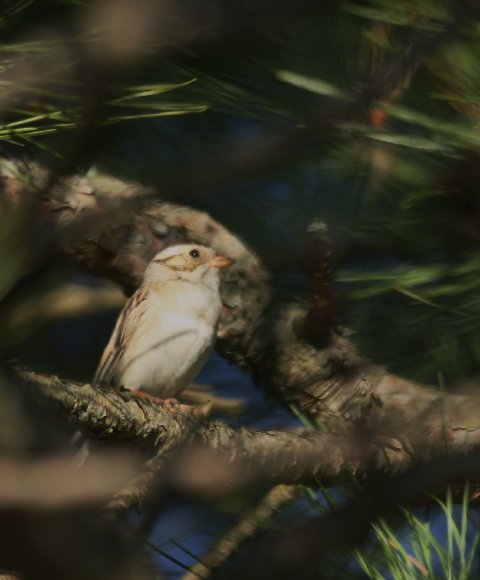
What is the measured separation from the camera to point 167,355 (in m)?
4.00

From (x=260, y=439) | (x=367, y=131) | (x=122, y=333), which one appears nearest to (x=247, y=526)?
(x=260, y=439)

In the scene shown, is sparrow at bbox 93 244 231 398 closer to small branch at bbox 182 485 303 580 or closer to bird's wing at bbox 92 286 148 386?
bird's wing at bbox 92 286 148 386

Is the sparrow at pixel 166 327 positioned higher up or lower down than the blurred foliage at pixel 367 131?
lower down

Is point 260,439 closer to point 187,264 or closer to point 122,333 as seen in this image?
point 122,333

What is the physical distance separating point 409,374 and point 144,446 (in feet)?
3.12

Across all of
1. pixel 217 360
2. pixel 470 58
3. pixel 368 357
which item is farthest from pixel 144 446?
pixel 217 360

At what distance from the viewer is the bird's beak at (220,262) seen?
3832mm

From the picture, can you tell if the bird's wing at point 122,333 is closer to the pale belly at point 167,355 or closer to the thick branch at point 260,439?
the pale belly at point 167,355

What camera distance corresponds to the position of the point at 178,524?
2.87 metres

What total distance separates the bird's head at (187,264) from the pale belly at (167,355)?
6.6 inches

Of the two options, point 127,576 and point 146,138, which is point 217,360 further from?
point 127,576

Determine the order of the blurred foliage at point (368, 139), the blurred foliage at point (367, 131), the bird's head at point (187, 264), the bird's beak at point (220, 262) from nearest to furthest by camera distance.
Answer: the blurred foliage at point (368, 139) → the blurred foliage at point (367, 131) → the bird's beak at point (220, 262) → the bird's head at point (187, 264)

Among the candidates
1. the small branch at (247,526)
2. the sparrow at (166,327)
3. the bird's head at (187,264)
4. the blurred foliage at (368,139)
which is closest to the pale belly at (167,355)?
the sparrow at (166,327)

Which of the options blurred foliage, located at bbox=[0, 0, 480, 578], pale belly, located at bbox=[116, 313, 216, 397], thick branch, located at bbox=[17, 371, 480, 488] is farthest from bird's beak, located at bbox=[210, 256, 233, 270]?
thick branch, located at bbox=[17, 371, 480, 488]
